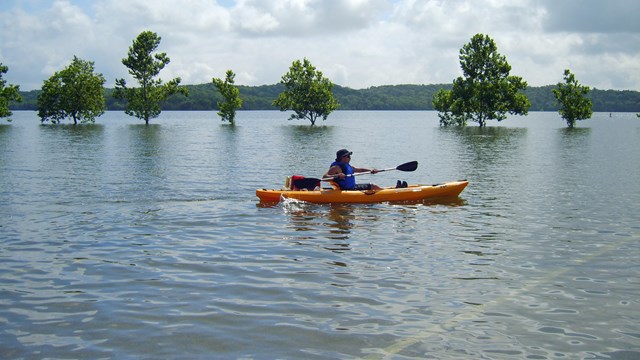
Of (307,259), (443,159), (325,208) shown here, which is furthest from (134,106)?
(307,259)

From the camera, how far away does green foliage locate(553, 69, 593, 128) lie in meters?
80.3

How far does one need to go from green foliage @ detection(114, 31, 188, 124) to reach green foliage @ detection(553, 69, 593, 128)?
51124mm

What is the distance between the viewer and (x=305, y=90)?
82812 millimetres

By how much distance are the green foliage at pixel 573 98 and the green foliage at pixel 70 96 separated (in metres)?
64.5

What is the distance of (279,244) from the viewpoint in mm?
12367

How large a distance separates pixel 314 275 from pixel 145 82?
243 ft

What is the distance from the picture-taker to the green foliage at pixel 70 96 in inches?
3214

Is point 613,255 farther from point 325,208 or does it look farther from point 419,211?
point 325,208

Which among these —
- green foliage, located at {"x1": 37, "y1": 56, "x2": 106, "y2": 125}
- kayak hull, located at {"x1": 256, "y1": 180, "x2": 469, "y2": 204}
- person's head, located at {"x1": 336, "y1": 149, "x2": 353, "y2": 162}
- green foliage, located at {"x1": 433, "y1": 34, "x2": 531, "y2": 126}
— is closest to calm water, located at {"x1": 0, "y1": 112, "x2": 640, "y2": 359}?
kayak hull, located at {"x1": 256, "y1": 180, "x2": 469, "y2": 204}

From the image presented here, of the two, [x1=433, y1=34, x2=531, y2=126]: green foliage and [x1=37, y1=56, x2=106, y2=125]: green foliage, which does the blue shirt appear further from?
[x1=37, y1=56, x2=106, y2=125]: green foliage

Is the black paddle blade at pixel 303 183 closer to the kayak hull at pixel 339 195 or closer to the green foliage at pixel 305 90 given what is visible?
the kayak hull at pixel 339 195

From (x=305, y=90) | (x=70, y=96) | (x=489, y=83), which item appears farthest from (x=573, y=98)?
(x=70, y=96)

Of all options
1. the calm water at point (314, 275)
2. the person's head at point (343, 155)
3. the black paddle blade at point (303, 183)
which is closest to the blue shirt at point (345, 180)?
the person's head at point (343, 155)

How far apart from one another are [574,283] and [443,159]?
2570cm
